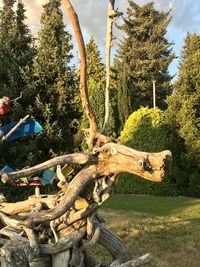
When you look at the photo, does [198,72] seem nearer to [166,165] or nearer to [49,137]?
[49,137]

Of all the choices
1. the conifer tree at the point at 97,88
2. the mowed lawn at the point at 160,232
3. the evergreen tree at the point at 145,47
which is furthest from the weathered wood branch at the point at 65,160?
the evergreen tree at the point at 145,47

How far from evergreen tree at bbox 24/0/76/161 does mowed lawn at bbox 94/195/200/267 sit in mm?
4129

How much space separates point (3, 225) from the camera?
4.08 meters

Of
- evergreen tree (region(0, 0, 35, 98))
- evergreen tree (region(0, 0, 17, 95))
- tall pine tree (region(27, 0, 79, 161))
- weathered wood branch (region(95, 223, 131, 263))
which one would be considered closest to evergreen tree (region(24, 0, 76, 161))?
tall pine tree (region(27, 0, 79, 161))

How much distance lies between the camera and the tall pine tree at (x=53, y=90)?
14750 millimetres

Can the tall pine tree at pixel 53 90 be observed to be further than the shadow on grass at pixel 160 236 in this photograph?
Yes

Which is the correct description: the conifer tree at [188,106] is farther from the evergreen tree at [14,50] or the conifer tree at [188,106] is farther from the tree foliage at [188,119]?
the evergreen tree at [14,50]

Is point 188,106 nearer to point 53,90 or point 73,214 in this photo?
point 53,90

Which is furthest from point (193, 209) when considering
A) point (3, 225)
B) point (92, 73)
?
point (92, 73)

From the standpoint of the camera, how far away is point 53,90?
15.0 m

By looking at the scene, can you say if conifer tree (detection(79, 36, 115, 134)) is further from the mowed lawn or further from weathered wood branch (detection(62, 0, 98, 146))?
weathered wood branch (detection(62, 0, 98, 146))

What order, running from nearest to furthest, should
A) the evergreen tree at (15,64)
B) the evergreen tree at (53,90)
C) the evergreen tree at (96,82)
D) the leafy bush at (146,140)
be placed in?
the leafy bush at (146,140) < the evergreen tree at (15,64) < the evergreen tree at (53,90) < the evergreen tree at (96,82)

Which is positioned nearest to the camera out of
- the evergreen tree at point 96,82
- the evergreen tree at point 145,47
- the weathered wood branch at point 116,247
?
the weathered wood branch at point 116,247

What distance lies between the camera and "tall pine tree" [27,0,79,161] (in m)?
14.8
